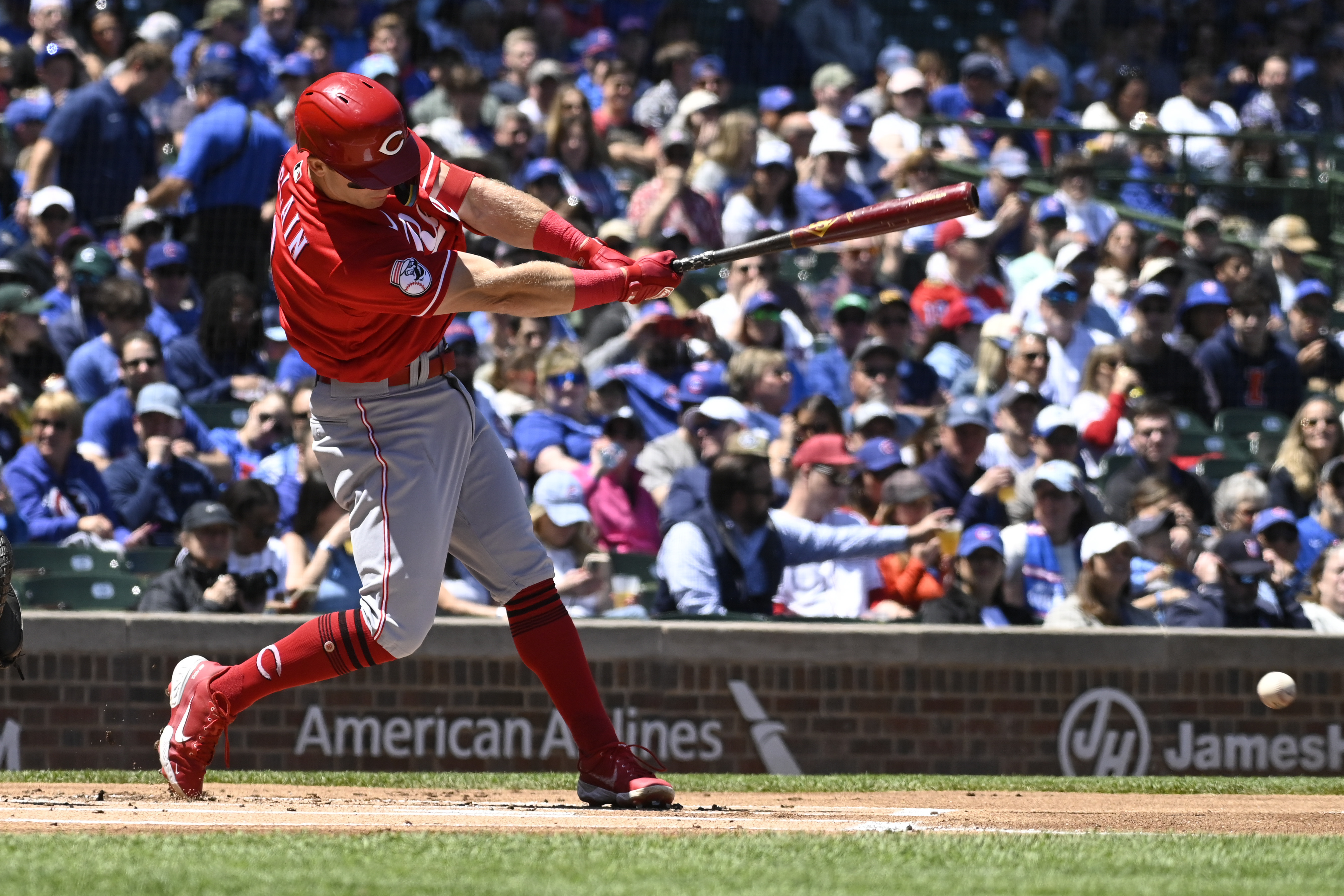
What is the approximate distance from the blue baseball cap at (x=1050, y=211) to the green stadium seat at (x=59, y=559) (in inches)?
238

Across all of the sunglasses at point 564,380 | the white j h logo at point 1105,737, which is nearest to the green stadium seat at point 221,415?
the sunglasses at point 564,380

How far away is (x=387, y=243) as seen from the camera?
459cm

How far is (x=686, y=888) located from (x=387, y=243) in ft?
5.75

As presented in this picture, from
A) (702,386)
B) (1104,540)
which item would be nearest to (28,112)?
(702,386)

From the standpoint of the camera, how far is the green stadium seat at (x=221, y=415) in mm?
8984

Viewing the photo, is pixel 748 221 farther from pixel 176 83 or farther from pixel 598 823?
pixel 598 823

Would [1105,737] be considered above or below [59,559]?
below

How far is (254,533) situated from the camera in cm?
751

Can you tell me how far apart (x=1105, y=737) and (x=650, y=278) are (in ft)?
11.2

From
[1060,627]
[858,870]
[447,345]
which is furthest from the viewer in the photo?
[1060,627]

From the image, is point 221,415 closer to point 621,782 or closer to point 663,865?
point 621,782

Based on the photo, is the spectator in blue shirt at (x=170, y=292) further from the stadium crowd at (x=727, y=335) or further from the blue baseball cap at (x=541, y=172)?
the blue baseball cap at (x=541, y=172)

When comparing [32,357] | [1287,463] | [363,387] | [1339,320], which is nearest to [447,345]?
[363,387]

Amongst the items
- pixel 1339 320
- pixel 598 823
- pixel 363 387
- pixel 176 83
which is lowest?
pixel 598 823
